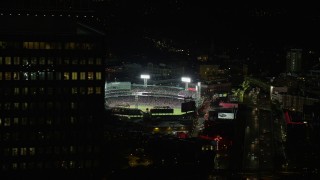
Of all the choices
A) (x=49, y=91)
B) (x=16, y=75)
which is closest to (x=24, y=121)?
(x=49, y=91)

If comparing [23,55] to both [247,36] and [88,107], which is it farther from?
[247,36]

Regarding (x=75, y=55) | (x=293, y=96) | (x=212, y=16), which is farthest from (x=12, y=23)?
(x=212, y=16)

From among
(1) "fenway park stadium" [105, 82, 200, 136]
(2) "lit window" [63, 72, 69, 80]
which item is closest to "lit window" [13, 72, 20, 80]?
(2) "lit window" [63, 72, 69, 80]

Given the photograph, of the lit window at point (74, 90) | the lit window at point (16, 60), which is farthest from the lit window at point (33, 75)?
the lit window at point (74, 90)

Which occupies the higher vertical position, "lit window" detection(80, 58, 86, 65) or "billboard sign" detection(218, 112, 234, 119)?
"lit window" detection(80, 58, 86, 65)

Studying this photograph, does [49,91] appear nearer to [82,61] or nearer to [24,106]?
[24,106]

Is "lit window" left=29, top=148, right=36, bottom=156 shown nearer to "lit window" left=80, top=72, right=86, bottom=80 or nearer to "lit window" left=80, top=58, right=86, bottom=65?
"lit window" left=80, top=72, right=86, bottom=80
